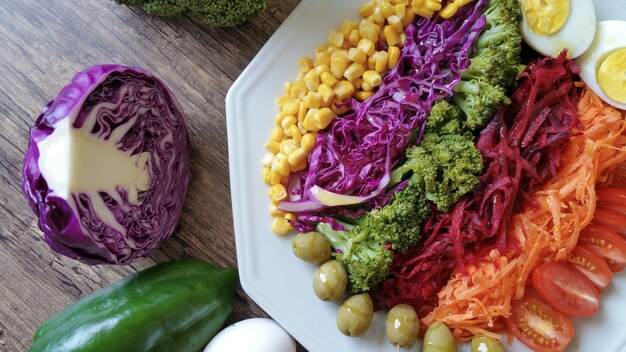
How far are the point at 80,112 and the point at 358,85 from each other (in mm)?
973

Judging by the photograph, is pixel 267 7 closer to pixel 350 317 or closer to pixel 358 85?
pixel 358 85

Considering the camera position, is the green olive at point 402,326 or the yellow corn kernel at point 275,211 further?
the yellow corn kernel at point 275,211

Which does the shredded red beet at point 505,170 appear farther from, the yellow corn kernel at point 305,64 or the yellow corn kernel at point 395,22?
the yellow corn kernel at point 305,64

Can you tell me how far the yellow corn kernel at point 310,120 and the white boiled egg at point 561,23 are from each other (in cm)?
79

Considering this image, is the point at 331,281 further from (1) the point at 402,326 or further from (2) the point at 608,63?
(2) the point at 608,63

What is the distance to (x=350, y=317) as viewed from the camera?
2.00 meters

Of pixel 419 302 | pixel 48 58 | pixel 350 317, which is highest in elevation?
pixel 419 302

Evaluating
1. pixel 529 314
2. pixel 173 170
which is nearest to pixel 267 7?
pixel 173 170

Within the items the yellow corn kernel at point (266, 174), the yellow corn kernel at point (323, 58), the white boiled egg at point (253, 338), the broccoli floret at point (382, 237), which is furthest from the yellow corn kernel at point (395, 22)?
the white boiled egg at point (253, 338)

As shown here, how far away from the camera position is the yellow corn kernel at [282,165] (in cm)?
209

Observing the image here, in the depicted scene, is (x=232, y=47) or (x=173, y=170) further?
(x=232, y=47)

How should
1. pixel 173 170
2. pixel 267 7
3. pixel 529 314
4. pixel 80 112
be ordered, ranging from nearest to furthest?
1. pixel 80 112
2. pixel 529 314
3. pixel 173 170
4. pixel 267 7

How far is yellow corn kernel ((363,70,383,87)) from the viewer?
2.07m

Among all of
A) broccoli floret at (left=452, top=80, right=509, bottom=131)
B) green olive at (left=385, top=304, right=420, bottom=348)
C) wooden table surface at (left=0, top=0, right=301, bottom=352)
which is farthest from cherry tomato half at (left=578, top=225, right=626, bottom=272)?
wooden table surface at (left=0, top=0, right=301, bottom=352)
